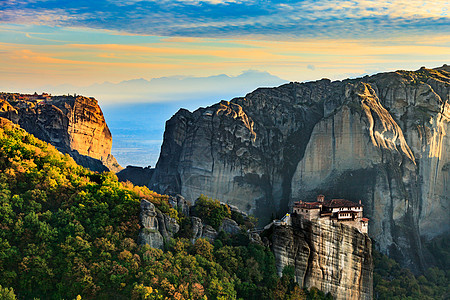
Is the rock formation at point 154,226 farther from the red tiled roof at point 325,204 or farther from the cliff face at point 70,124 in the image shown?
the cliff face at point 70,124

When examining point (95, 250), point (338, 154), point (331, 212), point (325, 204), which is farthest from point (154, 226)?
point (338, 154)

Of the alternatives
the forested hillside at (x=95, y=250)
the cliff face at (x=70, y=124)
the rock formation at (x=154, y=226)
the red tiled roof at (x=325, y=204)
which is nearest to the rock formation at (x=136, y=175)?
the cliff face at (x=70, y=124)

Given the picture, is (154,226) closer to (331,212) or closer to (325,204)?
(331,212)

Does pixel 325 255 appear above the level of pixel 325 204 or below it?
below

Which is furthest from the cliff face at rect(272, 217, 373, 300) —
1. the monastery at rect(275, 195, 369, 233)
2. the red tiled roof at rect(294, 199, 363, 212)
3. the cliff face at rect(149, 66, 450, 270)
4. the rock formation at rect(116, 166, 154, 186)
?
the rock formation at rect(116, 166, 154, 186)

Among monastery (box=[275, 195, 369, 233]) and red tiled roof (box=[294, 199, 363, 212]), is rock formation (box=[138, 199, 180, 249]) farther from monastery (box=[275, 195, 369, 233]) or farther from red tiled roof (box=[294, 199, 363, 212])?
red tiled roof (box=[294, 199, 363, 212])

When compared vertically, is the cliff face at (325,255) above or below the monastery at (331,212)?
below

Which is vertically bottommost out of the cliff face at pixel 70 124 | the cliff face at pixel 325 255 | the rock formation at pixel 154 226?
the cliff face at pixel 325 255
